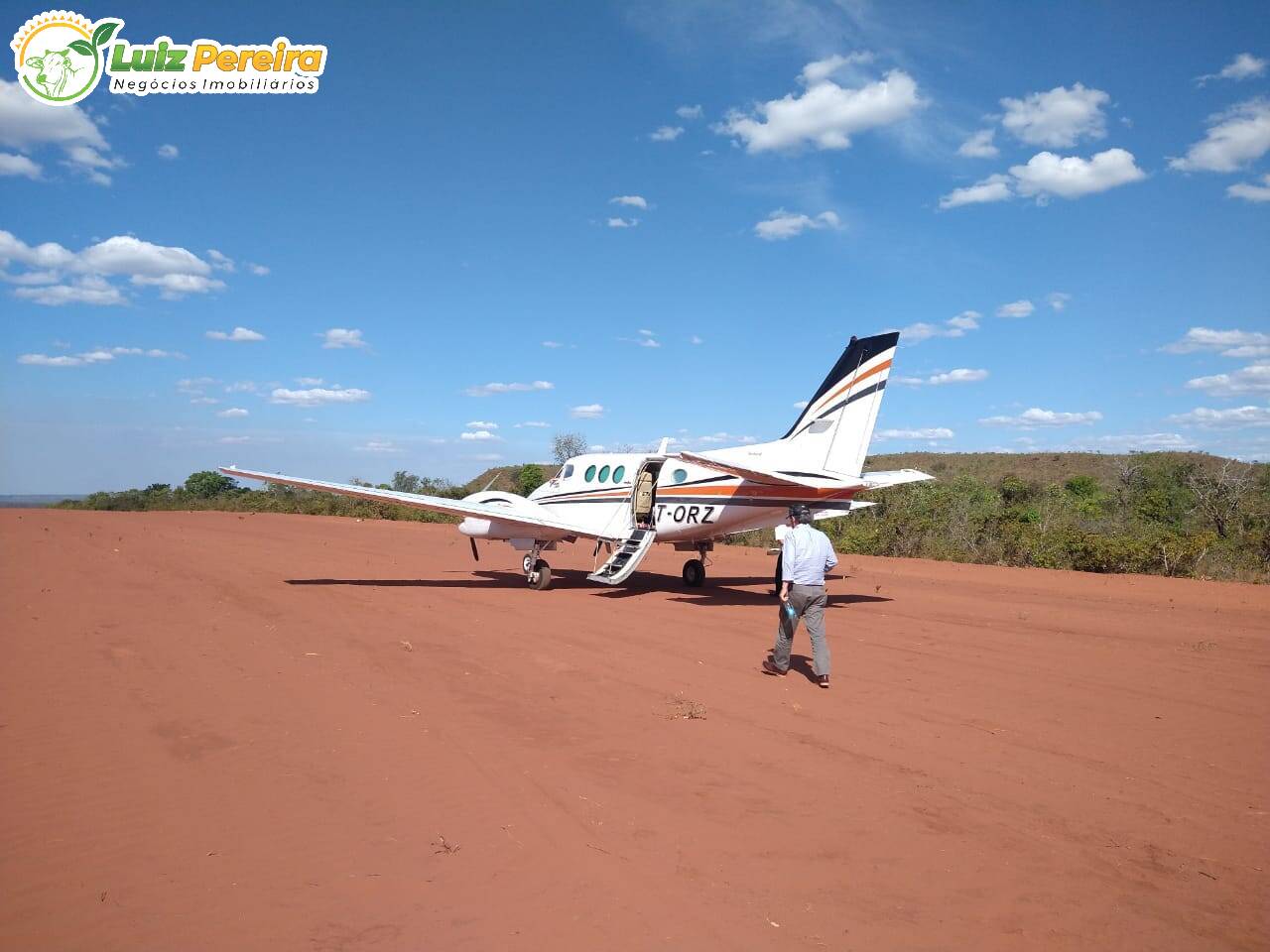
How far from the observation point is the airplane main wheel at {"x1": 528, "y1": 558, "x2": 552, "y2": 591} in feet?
55.0

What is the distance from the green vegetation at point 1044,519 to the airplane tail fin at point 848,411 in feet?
27.0

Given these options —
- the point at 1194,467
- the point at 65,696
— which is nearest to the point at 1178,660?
the point at 65,696

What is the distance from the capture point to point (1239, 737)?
703 cm

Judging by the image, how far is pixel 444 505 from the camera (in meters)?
16.0

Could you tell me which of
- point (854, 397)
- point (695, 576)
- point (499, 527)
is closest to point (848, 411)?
point (854, 397)

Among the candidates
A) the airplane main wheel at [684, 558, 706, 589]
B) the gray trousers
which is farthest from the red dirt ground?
the airplane main wheel at [684, 558, 706, 589]

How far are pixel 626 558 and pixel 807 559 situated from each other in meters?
7.85

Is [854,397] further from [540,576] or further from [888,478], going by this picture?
[540,576]

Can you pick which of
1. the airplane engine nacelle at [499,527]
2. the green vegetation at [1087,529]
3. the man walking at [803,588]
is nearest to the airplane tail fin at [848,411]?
the airplane engine nacelle at [499,527]

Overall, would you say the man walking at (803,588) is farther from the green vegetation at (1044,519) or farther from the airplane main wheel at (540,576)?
the green vegetation at (1044,519)

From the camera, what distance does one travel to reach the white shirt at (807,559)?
8.94 meters

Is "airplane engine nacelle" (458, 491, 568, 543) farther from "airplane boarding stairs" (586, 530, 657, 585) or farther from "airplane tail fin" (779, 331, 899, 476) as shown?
"airplane tail fin" (779, 331, 899, 476)

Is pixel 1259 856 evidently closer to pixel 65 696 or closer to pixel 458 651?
pixel 458 651

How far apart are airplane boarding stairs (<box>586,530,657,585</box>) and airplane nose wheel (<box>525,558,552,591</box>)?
1.18 metres
